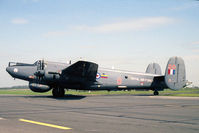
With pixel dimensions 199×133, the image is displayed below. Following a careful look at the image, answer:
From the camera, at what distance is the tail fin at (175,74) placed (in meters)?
33.6

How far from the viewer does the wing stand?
2402 cm

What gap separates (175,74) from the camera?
111 ft

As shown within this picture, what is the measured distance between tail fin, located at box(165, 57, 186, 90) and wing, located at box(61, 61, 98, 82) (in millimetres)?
12924

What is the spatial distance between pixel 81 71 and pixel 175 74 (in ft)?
51.2

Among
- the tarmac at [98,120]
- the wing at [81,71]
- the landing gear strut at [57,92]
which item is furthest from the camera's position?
the landing gear strut at [57,92]

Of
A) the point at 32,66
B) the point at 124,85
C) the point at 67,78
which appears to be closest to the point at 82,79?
the point at 67,78

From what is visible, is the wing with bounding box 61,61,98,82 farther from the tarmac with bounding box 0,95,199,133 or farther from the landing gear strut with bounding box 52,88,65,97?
the tarmac with bounding box 0,95,199,133

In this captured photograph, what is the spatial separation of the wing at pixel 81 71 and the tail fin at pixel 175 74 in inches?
509

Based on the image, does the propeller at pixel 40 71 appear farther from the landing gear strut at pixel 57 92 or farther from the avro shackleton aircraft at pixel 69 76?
the landing gear strut at pixel 57 92

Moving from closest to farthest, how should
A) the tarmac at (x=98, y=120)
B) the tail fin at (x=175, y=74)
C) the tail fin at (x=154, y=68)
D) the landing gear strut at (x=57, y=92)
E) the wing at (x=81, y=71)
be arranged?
the tarmac at (x=98, y=120) → the wing at (x=81, y=71) → the landing gear strut at (x=57, y=92) → the tail fin at (x=175, y=74) → the tail fin at (x=154, y=68)

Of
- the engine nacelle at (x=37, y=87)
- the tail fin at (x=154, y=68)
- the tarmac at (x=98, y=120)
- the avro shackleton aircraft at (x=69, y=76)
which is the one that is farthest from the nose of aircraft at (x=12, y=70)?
the tail fin at (x=154, y=68)

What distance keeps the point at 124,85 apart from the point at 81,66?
31.3 feet

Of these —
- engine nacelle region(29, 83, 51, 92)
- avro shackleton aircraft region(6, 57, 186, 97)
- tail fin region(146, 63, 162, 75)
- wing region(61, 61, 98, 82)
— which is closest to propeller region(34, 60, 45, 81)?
avro shackleton aircraft region(6, 57, 186, 97)

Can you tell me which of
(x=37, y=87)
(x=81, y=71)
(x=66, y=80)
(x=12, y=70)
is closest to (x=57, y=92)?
(x=66, y=80)
